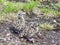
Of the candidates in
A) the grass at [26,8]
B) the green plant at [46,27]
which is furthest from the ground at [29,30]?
the grass at [26,8]

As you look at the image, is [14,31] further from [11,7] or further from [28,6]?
[28,6]

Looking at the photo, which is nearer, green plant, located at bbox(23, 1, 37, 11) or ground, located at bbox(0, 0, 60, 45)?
ground, located at bbox(0, 0, 60, 45)

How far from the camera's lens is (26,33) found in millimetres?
4863

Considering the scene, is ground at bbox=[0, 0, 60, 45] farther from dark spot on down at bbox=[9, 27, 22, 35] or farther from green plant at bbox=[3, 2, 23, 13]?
green plant at bbox=[3, 2, 23, 13]

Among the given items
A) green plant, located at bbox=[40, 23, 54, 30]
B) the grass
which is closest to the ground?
green plant, located at bbox=[40, 23, 54, 30]

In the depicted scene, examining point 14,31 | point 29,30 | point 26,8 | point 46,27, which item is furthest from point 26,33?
point 26,8

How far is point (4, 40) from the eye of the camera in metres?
4.55

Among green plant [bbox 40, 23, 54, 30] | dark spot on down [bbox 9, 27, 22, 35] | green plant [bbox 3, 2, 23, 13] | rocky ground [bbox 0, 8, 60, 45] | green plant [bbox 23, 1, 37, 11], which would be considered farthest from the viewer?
green plant [bbox 23, 1, 37, 11]

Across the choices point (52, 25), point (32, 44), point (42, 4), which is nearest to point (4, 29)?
point (32, 44)

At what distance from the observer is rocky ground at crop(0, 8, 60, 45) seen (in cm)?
462

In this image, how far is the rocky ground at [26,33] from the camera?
4621 millimetres

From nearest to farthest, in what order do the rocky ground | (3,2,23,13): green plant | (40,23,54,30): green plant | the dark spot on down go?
1. the rocky ground
2. the dark spot on down
3. (40,23,54,30): green plant
4. (3,2,23,13): green plant

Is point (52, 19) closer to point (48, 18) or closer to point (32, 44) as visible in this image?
point (48, 18)

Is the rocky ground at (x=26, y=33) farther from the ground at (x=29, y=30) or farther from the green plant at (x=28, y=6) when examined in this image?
the green plant at (x=28, y=6)
